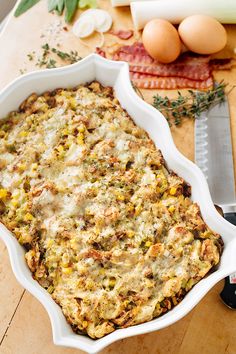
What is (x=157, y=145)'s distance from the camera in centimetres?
218

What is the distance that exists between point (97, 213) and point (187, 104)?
2.74 ft

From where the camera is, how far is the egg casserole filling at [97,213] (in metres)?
1.85

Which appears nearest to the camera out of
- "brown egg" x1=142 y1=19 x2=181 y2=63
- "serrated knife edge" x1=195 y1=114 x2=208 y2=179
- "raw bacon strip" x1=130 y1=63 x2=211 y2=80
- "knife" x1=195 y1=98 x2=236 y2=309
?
"knife" x1=195 y1=98 x2=236 y2=309

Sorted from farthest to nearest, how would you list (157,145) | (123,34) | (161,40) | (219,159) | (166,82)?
(123,34) < (166,82) < (161,40) < (219,159) < (157,145)

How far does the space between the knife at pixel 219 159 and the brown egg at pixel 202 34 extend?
11.0 inches

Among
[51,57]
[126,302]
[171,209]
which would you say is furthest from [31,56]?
[126,302]

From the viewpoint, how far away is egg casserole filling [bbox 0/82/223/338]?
6.06ft

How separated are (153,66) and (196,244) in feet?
3.43

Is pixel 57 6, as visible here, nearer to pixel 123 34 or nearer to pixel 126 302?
pixel 123 34

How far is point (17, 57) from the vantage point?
8.73 feet

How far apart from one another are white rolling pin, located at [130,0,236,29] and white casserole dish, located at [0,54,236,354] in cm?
54

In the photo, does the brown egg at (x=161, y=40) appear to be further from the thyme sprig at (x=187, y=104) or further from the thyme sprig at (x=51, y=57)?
the thyme sprig at (x=51, y=57)

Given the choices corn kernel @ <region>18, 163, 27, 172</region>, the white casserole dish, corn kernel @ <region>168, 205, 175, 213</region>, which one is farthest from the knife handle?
corn kernel @ <region>18, 163, 27, 172</region>

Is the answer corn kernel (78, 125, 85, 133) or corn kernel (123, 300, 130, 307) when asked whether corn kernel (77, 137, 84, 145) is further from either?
corn kernel (123, 300, 130, 307)
